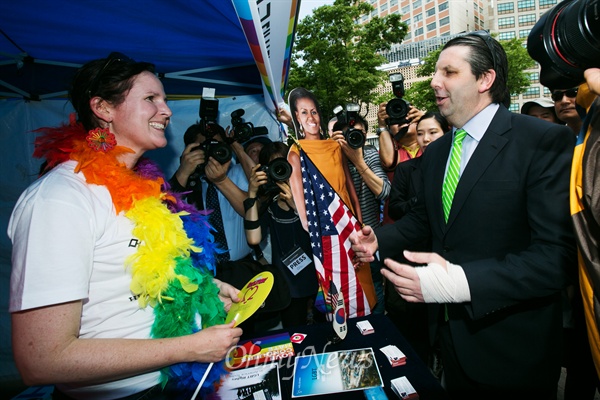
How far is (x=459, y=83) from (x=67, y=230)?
72.8 inches

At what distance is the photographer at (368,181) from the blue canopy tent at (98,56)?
54.3 inches

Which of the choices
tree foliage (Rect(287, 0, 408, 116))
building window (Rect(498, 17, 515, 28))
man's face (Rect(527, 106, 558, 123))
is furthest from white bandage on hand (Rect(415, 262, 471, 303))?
building window (Rect(498, 17, 515, 28))

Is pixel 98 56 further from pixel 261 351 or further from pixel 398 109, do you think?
pixel 261 351

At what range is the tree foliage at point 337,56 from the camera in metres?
15.6

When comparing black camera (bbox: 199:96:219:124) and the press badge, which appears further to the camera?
black camera (bbox: 199:96:219:124)

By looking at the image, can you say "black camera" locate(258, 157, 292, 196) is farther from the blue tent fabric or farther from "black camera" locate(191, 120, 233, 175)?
the blue tent fabric

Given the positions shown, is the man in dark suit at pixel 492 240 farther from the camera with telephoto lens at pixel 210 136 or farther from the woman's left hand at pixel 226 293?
the camera with telephoto lens at pixel 210 136

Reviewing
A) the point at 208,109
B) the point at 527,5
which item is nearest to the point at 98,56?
the point at 208,109

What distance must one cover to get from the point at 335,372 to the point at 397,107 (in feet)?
7.15

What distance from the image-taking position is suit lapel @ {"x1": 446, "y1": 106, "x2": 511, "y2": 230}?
150 cm

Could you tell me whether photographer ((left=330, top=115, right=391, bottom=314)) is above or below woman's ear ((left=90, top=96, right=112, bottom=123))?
below

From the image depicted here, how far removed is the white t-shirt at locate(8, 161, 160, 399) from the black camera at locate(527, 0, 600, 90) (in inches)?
62.7

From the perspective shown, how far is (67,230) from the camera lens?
1.05 metres

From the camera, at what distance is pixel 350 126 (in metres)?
2.92
